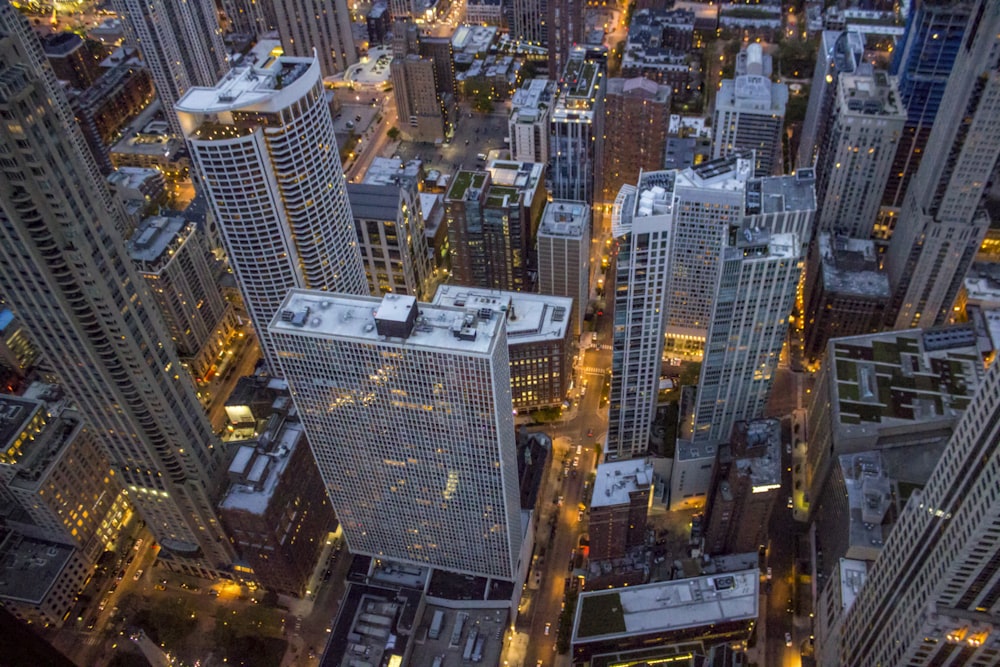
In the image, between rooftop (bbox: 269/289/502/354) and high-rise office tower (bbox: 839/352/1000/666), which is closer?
high-rise office tower (bbox: 839/352/1000/666)

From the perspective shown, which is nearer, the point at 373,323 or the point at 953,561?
the point at 953,561

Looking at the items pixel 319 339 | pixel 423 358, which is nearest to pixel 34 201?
pixel 319 339

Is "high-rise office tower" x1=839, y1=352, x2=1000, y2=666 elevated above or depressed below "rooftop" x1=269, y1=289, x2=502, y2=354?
below

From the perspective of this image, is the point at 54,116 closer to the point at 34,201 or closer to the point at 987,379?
the point at 34,201

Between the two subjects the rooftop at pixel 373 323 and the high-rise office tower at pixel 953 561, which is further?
the rooftop at pixel 373 323

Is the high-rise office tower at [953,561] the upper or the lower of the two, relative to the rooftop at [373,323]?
lower
